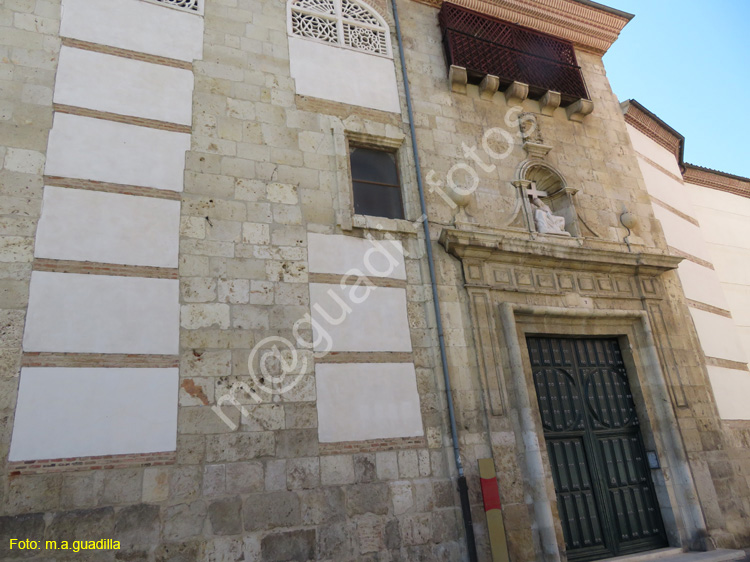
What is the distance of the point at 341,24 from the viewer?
6.90 m

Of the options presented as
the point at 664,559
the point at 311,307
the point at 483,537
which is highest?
the point at 311,307

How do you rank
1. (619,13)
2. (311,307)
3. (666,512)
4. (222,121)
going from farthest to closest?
(619,13)
(666,512)
(222,121)
(311,307)

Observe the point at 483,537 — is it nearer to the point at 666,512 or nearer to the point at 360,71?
the point at 666,512

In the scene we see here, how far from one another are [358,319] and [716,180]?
8.55 m

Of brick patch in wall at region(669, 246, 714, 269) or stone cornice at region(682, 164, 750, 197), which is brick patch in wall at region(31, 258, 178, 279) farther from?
stone cornice at region(682, 164, 750, 197)

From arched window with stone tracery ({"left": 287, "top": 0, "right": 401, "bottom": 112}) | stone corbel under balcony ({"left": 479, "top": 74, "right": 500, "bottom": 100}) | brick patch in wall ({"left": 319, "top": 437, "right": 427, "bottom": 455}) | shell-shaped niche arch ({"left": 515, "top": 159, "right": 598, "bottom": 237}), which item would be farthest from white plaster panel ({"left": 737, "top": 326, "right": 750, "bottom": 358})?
arched window with stone tracery ({"left": 287, "top": 0, "right": 401, "bottom": 112})

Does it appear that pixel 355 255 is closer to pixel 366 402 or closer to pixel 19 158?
pixel 366 402

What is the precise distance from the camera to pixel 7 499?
394cm

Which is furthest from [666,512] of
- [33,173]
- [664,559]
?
[33,173]

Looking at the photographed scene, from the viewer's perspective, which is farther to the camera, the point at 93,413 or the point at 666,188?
the point at 666,188

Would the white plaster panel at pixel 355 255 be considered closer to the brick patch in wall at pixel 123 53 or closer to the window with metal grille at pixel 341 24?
the brick patch in wall at pixel 123 53

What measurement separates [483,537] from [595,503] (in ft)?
5.22

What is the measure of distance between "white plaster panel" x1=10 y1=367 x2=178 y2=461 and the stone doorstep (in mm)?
4518

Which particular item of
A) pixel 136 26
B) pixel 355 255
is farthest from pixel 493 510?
pixel 136 26
